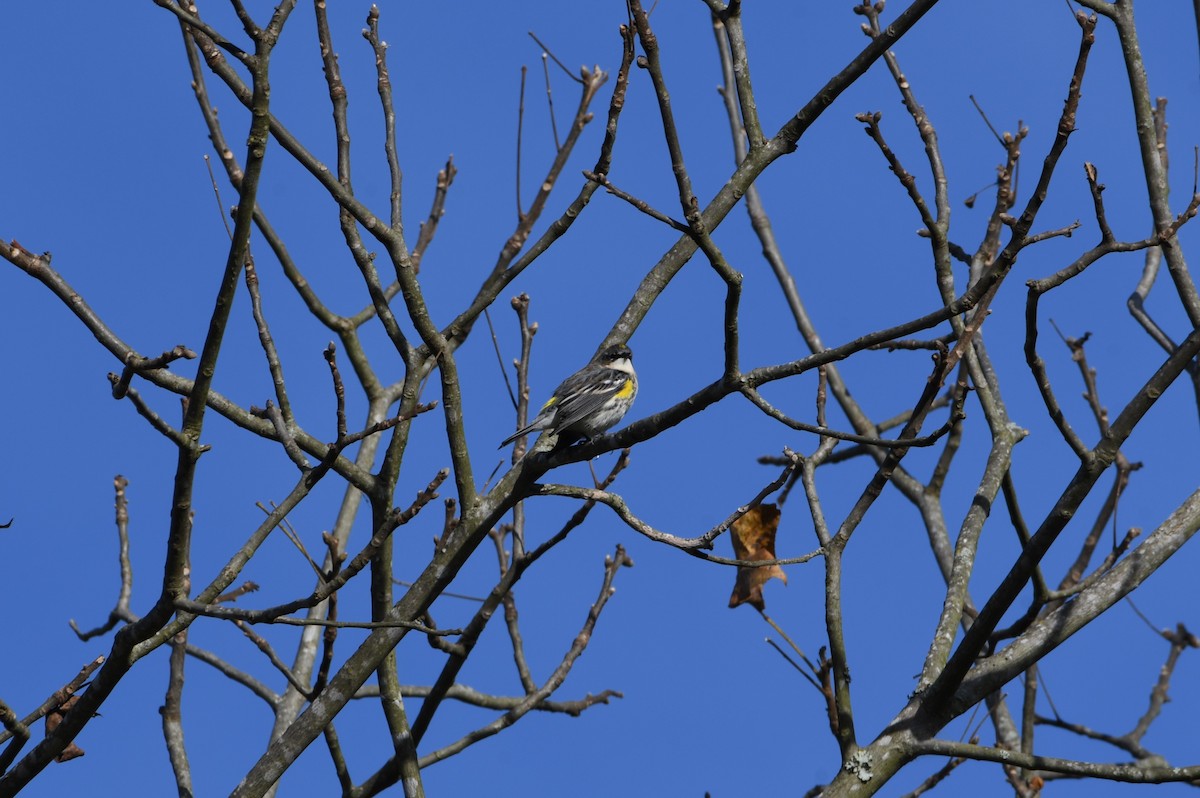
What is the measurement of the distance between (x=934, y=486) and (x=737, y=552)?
354cm

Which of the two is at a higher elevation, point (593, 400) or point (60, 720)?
point (593, 400)

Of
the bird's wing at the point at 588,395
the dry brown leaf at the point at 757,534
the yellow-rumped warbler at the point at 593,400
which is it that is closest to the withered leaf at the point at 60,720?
the yellow-rumped warbler at the point at 593,400

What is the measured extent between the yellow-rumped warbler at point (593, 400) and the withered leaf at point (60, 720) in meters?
3.08

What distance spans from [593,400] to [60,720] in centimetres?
394

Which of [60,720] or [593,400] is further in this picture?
[593,400]

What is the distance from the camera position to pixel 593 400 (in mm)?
8188

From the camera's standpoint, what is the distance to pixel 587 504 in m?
6.41

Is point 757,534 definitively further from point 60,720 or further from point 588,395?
point 60,720

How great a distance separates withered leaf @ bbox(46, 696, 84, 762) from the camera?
579 cm

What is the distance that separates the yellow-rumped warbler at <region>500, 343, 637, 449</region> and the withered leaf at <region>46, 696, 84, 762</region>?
3083 millimetres

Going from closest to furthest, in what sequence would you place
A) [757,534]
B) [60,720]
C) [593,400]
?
[60,720], [757,534], [593,400]

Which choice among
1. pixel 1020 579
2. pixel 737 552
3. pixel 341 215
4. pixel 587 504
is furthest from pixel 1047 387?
pixel 341 215

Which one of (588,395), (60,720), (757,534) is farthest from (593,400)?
(60,720)

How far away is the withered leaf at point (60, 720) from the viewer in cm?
579
